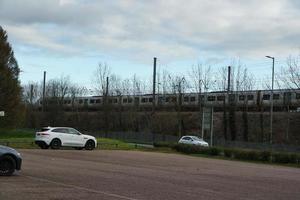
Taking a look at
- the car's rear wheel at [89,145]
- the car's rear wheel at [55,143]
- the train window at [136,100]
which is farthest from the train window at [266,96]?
the car's rear wheel at [55,143]

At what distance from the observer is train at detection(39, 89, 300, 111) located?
70875 mm

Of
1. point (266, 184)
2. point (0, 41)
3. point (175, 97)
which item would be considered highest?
point (0, 41)

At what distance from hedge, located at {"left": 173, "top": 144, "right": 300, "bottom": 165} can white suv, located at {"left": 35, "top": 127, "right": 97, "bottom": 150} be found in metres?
8.79

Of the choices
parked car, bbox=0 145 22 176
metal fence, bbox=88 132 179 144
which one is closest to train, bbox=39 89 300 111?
metal fence, bbox=88 132 179 144

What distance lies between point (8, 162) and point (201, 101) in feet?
219

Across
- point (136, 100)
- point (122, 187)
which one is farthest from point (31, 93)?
point (122, 187)

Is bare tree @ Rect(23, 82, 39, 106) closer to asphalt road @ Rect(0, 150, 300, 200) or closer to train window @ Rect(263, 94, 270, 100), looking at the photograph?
train window @ Rect(263, 94, 270, 100)

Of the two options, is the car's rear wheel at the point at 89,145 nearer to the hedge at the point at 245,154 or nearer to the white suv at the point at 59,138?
the white suv at the point at 59,138

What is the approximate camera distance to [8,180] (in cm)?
1542

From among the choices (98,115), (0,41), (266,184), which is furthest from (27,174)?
(98,115)

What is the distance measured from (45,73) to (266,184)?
86695 millimetres

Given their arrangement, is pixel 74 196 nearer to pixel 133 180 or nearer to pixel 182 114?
pixel 133 180

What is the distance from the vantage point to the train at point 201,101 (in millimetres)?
70875

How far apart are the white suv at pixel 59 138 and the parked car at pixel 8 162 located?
2100 cm
